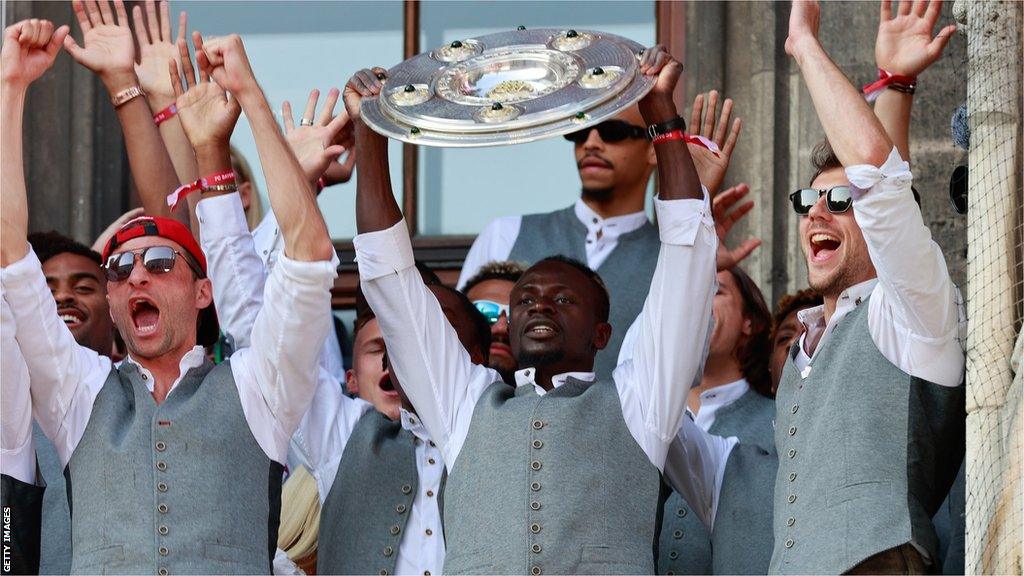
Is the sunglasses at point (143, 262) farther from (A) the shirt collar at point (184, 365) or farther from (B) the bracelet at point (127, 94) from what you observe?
(B) the bracelet at point (127, 94)

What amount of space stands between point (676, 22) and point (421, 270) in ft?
6.05

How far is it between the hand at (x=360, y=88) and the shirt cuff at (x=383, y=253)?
1.16ft

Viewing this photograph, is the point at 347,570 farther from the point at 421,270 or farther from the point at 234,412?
the point at 421,270

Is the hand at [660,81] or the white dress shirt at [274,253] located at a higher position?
the hand at [660,81]

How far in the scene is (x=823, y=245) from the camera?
19.2ft

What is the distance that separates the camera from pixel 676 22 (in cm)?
816

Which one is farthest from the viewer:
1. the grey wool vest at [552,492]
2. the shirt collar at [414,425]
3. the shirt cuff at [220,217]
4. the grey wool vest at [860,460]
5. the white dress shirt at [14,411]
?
the shirt cuff at [220,217]

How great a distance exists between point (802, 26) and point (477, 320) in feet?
4.51

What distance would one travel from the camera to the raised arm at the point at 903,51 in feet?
20.0

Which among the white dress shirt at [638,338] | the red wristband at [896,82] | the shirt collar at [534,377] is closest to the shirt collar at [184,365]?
the white dress shirt at [638,338]

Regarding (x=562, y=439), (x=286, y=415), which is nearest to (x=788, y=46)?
(x=562, y=439)

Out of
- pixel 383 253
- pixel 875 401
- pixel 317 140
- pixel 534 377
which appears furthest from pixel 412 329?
pixel 875 401

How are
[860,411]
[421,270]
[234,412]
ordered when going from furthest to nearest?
[421,270] → [234,412] → [860,411]

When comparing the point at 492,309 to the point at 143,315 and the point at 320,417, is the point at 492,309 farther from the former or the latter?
the point at 143,315
